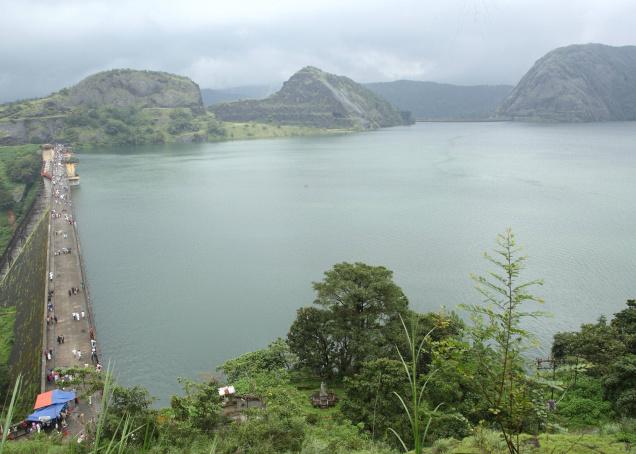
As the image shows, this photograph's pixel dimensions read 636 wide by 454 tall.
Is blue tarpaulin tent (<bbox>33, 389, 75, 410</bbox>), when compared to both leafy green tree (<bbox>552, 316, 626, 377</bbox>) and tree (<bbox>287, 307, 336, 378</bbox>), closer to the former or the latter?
tree (<bbox>287, 307, 336, 378</bbox>)

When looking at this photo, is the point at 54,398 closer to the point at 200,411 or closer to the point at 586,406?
the point at 200,411

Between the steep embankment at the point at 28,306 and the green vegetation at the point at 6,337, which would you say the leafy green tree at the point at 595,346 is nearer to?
the steep embankment at the point at 28,306

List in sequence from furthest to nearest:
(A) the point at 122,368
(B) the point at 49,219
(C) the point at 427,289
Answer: (B) the point at 49,219, (C) the point at 427,289, (A) the point at 122,368

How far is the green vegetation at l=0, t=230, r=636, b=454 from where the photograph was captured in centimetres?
627

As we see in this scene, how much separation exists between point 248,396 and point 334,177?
66.2 meters

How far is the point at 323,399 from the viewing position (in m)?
17.1

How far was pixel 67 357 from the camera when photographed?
21.5 m

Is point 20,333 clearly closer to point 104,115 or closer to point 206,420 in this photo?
point 206,420

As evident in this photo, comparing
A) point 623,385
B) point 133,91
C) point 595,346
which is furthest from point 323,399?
point 133,91

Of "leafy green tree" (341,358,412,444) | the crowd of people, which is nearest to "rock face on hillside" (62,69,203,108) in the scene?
the crowd of people

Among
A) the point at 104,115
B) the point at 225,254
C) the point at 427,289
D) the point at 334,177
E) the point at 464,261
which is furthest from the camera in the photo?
the point at 104,115

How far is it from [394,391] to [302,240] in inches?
1434

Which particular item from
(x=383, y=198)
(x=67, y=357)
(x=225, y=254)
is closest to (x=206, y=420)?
(x=67, y=357)

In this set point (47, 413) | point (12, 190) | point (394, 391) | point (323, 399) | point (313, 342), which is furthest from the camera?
point (12, 190)
